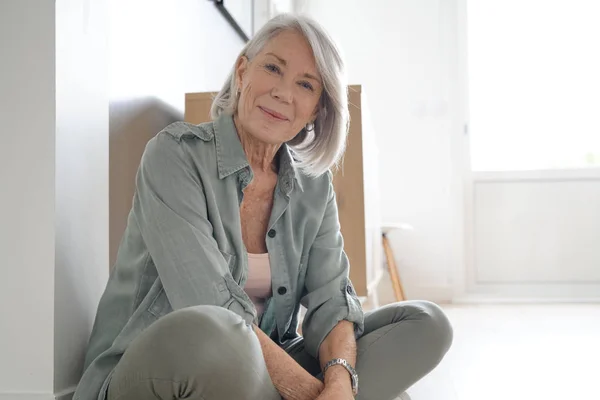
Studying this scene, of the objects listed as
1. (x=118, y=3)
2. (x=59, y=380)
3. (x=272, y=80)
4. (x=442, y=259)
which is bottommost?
(x=442, y=259)

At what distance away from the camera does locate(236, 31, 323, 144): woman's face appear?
1.29 metres

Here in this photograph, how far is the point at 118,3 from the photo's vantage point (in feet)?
5.05

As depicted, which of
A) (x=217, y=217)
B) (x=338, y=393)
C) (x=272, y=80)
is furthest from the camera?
(x=272, y=80)

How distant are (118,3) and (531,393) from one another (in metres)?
1.37

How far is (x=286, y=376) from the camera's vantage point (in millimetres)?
1097

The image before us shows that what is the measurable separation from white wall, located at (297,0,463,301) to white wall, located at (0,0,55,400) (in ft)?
10.9

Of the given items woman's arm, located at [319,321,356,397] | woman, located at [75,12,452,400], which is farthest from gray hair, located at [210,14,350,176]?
woman's arm, located at [319,321,356,397]

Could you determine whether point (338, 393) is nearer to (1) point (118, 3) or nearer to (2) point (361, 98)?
(1) point (118, 3)

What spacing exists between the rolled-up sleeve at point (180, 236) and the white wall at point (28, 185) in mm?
176

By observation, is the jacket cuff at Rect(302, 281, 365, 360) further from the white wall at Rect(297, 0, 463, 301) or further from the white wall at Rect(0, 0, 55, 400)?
the white wall at Rect(297, 0, 463, 301)

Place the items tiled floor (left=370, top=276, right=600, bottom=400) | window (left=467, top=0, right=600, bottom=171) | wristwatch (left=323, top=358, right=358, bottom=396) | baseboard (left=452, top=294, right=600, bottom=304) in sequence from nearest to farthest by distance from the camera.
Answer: wristwatch (left=323, top=358, right=358, bottom=396) → tiled floor (left=370, top=276, right=600, bottom=400) → baseboard (left=452, top=294, right=600, bottom=304) → window (left=467, top=0, right=600, bottom=171)

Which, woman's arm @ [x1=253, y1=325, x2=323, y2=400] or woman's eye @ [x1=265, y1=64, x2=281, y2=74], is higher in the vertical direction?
woman's eye @ [x1=265, y1=64, x2=281, y2=74]

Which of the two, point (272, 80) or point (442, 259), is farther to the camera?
point (442, 259)

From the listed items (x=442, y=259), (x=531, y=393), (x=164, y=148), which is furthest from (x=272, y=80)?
(x=442, y=259)
